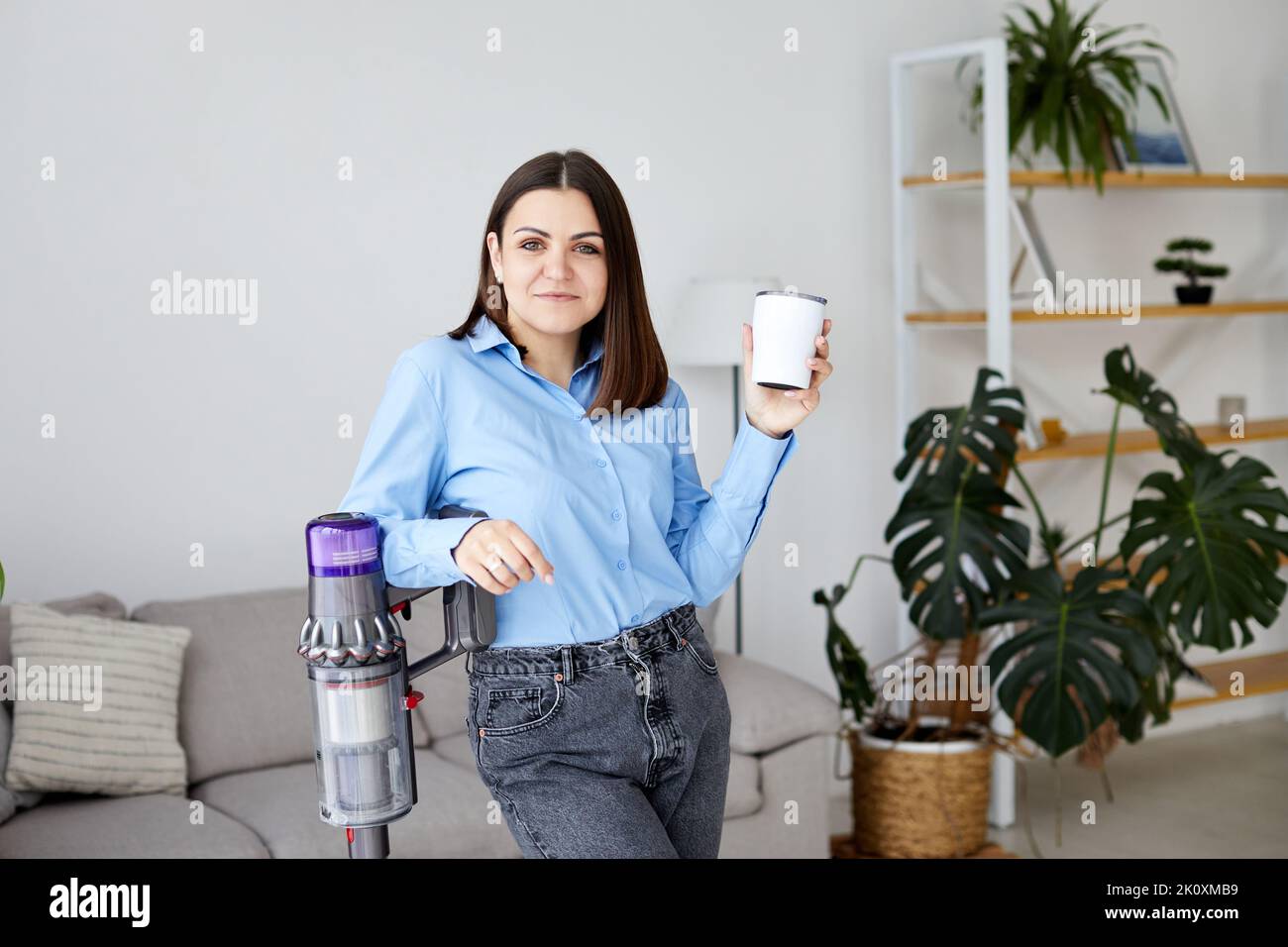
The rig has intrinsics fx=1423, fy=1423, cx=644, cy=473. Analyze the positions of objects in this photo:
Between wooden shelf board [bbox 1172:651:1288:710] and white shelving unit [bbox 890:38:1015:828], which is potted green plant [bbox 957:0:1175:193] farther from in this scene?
wooden shelf board [bbox 1172:651:1288:710]

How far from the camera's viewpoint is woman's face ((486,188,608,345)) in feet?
4.75

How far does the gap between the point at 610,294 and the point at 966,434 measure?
2179mm

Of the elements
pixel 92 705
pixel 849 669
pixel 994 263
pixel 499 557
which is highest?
pixel 994 263

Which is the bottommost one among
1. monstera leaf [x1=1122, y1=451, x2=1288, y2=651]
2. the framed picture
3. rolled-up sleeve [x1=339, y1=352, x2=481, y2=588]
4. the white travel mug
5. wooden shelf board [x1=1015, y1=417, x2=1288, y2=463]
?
monstera leaf [x1=1122, y1=451, x2=1288, y2=651]

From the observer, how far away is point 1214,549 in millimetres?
3303

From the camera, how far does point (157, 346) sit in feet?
11.0

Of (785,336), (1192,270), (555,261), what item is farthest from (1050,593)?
(555,261)

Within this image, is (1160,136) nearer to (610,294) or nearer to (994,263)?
(994,263)

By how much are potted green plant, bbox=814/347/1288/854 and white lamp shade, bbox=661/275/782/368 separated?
0.53m

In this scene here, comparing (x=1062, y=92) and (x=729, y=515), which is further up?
(x=1062, y=92)

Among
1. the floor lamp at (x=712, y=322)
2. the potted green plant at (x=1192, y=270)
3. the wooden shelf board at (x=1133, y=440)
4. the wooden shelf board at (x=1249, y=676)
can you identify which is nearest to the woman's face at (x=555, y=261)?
the floor lamp at (x=712, y=322)

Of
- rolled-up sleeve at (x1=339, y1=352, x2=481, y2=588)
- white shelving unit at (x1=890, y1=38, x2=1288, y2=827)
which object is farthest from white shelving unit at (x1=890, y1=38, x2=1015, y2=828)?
rolled-up sleeve at (x1=339, y1=352, x2=481, y2=588)

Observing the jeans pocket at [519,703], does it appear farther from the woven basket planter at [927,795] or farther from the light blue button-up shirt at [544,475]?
the woven basket planter at [927,795]
